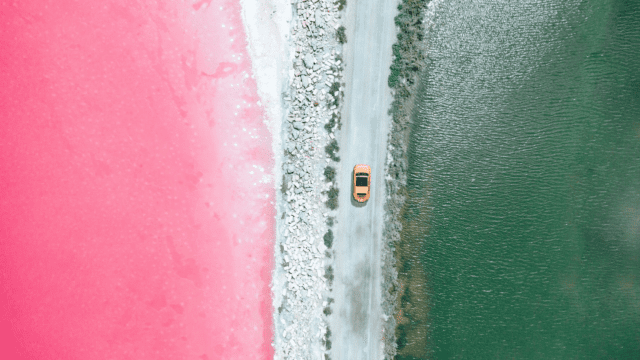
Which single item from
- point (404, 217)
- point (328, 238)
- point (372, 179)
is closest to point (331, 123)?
point (372, 179)

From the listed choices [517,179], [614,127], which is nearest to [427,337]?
[517,179]

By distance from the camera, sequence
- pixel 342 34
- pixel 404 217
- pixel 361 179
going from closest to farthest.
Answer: pixel 361 179
pixel 342 34
pixel 404 217

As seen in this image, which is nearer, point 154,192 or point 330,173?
point 330,173

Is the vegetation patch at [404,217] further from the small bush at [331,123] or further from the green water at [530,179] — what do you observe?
the small bush at [331,123]

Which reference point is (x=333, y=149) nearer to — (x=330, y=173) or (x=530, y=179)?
(x=330, y=173)

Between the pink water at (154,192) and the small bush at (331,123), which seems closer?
the small bush at (331,123)

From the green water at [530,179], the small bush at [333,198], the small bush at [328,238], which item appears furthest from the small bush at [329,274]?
the green water at [530,179]

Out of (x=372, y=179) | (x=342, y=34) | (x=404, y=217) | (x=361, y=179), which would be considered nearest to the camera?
(x=361, y=179)
